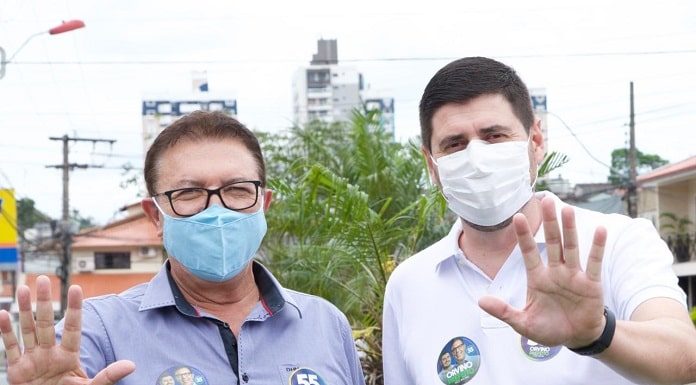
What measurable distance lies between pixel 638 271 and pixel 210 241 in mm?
1400

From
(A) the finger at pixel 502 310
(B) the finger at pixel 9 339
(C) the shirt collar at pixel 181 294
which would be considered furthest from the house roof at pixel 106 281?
(A) the finger at pixel 502 310

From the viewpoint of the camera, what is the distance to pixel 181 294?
347 cm

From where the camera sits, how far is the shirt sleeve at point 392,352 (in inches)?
147

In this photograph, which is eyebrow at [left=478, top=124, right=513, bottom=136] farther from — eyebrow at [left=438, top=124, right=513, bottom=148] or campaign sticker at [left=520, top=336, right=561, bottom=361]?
campaign sticker at [left=520, top=336, right=561, bottom=361]

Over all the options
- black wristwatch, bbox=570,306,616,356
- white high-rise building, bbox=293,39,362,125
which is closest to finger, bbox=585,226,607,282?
black wristwatch, bbox=570,306,616,356

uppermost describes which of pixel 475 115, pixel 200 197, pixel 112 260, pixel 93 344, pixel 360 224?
pixel 475 115

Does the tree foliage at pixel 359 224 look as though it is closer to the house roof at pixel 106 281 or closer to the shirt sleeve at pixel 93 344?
the shirt sleeve at pixel 93 344

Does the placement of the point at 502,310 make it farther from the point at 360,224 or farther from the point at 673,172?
the point at 673,172

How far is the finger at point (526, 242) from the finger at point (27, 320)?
1.35m

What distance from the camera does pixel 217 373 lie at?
325 cm

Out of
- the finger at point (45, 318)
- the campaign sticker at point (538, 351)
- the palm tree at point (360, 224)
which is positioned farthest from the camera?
the palm tree at point (360, 224)

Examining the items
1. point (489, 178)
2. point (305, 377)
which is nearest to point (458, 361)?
point (305, 377)

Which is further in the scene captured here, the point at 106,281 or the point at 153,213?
the point at 106,281

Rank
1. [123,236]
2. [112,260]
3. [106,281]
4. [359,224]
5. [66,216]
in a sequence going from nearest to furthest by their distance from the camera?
[359,224]
[66,216]
[106,281]
[123,236]
[112,260]
